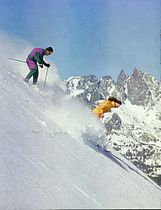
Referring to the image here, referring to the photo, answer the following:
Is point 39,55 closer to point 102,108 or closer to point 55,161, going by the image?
point 102,108

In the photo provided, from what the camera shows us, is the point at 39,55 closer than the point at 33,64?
Yes

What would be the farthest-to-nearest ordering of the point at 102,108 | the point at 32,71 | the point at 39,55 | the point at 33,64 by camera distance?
the point at 33,64
the point at 32,71
the point at 39,55
the point at 102,108

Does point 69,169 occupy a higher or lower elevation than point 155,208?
higher

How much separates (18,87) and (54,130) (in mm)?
4755

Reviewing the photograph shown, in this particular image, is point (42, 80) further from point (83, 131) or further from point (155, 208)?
point (155, 208)

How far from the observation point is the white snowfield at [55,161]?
1890 mm

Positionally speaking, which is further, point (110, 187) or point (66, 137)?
point (66, 137)

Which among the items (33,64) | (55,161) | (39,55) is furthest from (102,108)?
(55,161)

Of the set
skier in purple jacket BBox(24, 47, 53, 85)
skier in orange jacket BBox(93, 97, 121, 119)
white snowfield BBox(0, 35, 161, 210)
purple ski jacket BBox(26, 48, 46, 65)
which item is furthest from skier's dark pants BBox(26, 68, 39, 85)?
skier in orange jacket BBox(93, 97, 121, 119)

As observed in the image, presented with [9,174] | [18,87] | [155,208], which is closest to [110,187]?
[155,208]

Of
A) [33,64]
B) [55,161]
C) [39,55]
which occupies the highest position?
[33,64]

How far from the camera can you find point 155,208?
165cm

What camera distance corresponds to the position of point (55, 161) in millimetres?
5414

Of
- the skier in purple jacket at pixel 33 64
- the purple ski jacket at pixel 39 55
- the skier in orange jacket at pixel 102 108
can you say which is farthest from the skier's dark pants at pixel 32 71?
the skier in orange jacket at pixel 102 108
